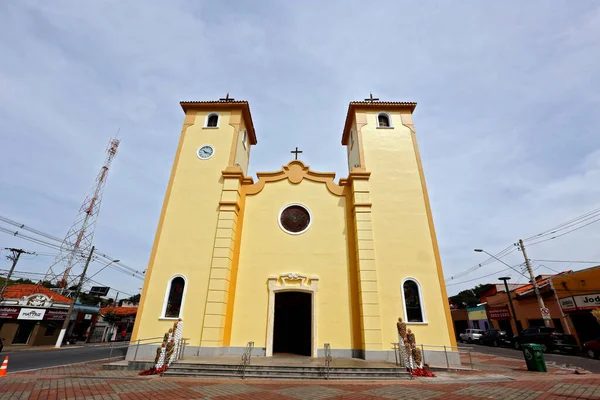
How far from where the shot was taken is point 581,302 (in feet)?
66.3

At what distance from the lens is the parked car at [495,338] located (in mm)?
25250

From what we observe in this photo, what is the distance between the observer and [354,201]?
14.2 m

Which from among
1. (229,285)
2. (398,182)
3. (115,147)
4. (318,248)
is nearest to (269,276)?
(229,285)

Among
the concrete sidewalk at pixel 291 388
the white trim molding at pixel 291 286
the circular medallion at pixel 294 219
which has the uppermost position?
the circular medallion at pixel 294 219

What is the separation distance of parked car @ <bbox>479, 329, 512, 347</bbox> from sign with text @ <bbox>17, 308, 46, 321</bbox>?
40816 millimetres

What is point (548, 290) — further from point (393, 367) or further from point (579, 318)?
point (393, 367)

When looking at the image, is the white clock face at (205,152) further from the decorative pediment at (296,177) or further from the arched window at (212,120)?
the decorative pediment at (296,177)

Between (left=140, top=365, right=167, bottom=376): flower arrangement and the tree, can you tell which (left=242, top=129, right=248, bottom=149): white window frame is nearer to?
(left=140, top=365, right=167, bottom=376): flower arrangement

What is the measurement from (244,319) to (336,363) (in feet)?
14.7

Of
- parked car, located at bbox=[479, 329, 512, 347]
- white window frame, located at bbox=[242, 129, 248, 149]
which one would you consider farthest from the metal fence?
parked car, located at bbox=[479, 329, 512, 347]

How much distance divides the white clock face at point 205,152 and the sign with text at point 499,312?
3353cm

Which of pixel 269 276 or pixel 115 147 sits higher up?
pixel 115 147

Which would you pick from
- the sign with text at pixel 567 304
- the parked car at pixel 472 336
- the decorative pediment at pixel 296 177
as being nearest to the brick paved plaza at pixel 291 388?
the decorative pediment at pixel 296 177

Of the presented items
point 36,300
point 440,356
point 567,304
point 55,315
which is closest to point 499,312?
point 567,304
